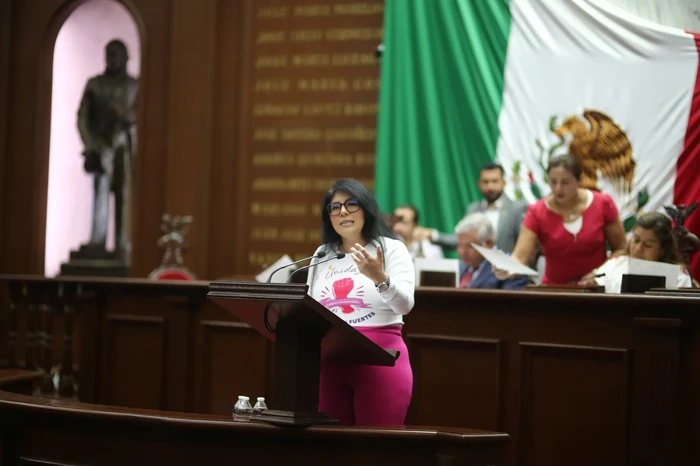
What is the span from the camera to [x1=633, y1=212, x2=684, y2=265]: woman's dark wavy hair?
4398 mm

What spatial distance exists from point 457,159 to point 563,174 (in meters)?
1.80

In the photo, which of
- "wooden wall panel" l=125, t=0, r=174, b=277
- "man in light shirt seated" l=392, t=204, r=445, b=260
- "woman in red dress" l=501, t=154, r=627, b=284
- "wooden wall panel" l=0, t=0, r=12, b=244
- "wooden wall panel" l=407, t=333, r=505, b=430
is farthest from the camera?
"wooden wall panel" l=0, t=0, r=12, b=244

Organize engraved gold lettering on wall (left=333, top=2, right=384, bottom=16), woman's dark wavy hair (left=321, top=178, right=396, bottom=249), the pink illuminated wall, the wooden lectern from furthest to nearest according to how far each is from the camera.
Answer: the pink illuminated wall < engraved gold lettering on wall (left=333, top=2, right=384, bottom=16) < woman's dark wavy hair (left=321, top=178, right=396, bottom=249) < the wooden lectern

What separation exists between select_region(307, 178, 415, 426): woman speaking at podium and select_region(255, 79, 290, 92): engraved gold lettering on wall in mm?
4300

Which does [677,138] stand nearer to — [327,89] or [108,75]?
[327,89]

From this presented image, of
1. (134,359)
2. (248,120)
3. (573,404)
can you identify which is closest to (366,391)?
(573,404)

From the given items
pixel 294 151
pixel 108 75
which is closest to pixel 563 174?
pixel 294 151

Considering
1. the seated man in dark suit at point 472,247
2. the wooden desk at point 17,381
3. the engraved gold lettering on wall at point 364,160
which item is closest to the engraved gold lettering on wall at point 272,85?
the engraved gold lettering on wall at point 364,160

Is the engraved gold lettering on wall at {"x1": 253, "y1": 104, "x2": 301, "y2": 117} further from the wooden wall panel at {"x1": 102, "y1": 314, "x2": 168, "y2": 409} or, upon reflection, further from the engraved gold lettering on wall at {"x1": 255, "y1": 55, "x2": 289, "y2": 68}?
the wooden wall panel at {"x1": 102, "y1": 314, "x2": 168, "y2": 409}

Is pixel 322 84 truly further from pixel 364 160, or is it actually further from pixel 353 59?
pixel 364 160

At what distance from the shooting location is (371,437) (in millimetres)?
2545

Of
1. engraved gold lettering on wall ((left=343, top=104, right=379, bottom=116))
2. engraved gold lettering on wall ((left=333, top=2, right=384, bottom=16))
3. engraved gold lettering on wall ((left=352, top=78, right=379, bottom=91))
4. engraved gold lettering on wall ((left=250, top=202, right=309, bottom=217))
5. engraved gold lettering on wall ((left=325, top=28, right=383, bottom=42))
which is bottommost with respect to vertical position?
engraved gold lettering on wall ((left=250, top=202, right=309, bottom=217))

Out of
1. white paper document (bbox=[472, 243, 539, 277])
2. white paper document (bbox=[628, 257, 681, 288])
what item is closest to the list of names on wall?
white paper document (bbox=[472, 243, 539, 277])

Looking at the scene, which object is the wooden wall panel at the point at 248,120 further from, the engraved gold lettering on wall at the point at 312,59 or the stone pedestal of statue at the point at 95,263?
the stone pedestal of statue at the point at 95,263
